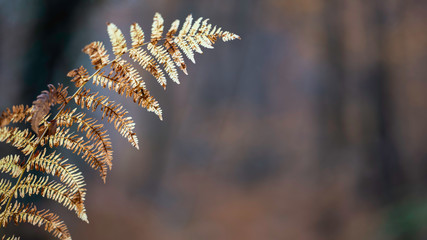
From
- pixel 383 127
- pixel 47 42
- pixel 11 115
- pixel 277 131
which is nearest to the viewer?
pixel 11 115

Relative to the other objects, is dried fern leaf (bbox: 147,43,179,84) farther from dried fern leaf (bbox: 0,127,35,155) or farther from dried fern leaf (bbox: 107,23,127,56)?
dried fern leaf (bbox: 0,127,35,155)

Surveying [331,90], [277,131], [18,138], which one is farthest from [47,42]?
[18,138]

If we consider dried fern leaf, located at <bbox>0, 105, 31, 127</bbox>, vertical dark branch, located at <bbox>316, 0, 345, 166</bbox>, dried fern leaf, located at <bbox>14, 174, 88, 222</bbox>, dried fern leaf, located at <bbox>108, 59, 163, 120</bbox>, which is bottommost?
dried fern leaf, located at <bbox>14, 174, 88, 222</bbox>

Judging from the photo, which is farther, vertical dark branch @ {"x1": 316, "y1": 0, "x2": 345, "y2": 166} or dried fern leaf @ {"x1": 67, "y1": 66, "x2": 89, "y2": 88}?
vertical dark branch @ {"x1": 316, "y1": 0, "x2": 345, "y2": 166}

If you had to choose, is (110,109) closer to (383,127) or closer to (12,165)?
(12,165)

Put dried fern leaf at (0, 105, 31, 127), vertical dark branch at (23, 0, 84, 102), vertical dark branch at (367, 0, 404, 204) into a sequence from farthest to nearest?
vertical dark branch at (23, 0, 84, 102)
vertical dark branch at (367, 0, 404, 204)
dried fern leaf at (0, 105, 31, 127)

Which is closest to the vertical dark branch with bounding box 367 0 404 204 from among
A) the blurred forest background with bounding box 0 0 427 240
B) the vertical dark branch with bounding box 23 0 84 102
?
the blurred forest background with bounding box 0 0 427 240

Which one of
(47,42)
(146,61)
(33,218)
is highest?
(47,42)

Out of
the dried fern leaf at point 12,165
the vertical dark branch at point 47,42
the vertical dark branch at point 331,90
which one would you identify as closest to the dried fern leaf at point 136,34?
the dried fern leaf at point 12,165
